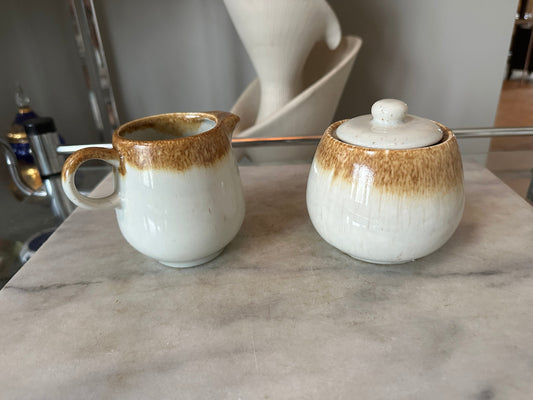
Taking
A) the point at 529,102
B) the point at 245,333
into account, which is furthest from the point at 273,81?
the point at 529,102

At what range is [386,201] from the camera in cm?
27

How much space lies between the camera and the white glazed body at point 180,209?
28 cm

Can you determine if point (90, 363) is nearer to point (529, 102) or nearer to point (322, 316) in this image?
point (322, 316)

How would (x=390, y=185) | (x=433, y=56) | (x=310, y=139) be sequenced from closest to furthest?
(x=390, y=185), (x=310, y=139), (x=433, y=56)

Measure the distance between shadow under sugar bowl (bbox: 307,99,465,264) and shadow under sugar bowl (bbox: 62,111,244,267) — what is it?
0.25ft

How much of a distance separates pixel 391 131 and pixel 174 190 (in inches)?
6.1

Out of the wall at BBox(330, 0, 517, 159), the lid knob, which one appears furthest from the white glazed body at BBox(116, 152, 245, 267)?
the wall at BBox(330, 0, 517, 159)

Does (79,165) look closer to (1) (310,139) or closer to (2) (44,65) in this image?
(1) (310,139)

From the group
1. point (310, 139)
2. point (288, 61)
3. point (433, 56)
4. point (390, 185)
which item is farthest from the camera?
point (433, 56)

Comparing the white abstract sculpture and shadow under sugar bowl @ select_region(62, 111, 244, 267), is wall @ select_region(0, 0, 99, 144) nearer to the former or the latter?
the white abstract sculpture

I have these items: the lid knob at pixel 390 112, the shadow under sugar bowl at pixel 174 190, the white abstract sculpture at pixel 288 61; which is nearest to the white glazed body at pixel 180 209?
the shadow under sugar bowl at pixel 174 190

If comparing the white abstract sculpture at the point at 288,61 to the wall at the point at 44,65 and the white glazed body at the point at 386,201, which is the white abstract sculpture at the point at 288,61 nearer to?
the white glazed body at the point at 386,201

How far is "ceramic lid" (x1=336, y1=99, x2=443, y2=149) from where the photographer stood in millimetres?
273

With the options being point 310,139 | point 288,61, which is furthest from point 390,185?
point 288,61
